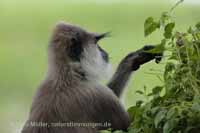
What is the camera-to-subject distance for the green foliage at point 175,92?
3.12 feet

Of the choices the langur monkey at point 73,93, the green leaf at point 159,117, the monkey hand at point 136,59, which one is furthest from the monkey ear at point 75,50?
the green leaf at point 159,117

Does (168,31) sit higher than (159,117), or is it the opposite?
(168,31)

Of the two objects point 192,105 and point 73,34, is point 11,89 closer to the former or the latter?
point 73,34

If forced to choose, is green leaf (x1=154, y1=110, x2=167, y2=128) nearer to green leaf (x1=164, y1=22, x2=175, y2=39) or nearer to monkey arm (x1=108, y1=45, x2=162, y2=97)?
green leaf (x1=164, y1=22, x2=175, y2=39)

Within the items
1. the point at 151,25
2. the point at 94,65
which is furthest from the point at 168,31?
the point at 94,65

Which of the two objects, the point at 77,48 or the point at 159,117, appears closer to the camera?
the point at 159,117

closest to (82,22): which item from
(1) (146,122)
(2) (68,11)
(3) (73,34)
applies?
(2) (68,11)

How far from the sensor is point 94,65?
1761 millimetres

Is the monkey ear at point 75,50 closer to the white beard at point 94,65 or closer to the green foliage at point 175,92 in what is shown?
the white beard at point 94,65

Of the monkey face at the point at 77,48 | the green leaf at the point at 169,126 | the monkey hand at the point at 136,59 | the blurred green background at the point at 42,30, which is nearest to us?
the green leaf at the point at 169,126

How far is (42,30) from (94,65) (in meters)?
0.60

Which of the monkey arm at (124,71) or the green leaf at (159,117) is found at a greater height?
the monkey arm at (124,71)

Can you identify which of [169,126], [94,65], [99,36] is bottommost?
[169,126]

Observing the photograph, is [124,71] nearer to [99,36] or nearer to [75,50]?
[99,36]
